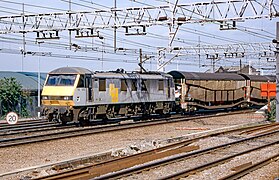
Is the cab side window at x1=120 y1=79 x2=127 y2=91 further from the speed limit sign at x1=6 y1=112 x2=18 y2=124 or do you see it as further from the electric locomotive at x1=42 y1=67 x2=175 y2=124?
the speed limit sign at x1=6 y1=112 x2=18 y2=124

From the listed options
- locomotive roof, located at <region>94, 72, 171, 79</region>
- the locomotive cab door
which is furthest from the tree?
the locomotive cab door

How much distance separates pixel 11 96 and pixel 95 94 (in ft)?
46.6

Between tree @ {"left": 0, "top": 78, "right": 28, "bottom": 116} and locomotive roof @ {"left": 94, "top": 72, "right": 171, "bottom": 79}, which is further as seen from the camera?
tree @ {"left": 0, "top": 78, "right": 28, "bottom": 116}

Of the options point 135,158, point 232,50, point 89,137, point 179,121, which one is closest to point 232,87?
point 179,121

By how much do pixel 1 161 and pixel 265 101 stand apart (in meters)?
35.3

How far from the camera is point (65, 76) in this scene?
25891 mm

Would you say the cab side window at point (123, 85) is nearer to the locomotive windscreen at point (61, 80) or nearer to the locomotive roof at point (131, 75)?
the locomotive roof at point (131, 75)

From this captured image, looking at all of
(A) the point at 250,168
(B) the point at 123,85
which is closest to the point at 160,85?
(B) the point at 123,85

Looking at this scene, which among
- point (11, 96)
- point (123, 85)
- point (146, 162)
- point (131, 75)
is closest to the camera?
point (146, 162)

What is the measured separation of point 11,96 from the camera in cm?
3859

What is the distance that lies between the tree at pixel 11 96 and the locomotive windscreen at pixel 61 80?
Answer: 12793mm

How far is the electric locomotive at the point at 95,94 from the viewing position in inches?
998

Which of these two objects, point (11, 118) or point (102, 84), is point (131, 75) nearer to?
point (102, 84)

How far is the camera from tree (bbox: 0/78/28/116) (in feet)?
125
